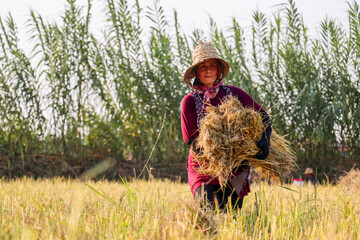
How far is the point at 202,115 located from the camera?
2443 mm

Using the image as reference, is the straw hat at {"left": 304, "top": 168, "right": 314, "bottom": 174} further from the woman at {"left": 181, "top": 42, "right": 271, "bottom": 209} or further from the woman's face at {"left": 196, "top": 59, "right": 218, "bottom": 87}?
the woman's face at {"left": 196, "top": 59, "right": 218, "bottom": 87}

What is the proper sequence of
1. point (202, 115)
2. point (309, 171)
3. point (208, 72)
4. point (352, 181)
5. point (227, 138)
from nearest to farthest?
1. point (227, 138)
2. point (202, 115)
3. point (208, 72)
4. point (352, 181)
5. point (309, 171)

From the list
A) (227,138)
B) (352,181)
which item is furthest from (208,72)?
(352,181)

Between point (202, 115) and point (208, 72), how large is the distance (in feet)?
1.27

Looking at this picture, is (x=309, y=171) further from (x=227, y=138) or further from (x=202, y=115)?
(x=227, y=138)

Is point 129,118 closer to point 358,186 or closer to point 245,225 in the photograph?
point 358,186

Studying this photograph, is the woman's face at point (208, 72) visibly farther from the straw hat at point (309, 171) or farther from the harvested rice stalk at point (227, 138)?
the straw hat at point (309, 171)

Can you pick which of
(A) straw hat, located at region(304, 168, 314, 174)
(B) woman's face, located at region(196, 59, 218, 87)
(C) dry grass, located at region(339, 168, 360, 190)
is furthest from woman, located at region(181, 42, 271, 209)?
(A) straw hat, located at region(304, 168, 314, 174)

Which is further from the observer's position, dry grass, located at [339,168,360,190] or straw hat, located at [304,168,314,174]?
straw hat, located at [304,168,314,174]

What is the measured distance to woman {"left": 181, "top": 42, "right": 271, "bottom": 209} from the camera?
237cm

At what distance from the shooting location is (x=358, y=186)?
422cm

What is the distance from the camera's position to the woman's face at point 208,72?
263 cm

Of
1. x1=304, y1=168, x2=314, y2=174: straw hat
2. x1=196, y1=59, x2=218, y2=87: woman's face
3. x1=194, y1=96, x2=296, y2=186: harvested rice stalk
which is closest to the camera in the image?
x1=194, y1=96, x2=296, y2=186: harvested rice stalk

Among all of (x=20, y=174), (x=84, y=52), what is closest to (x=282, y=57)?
(x=84, y=52)
